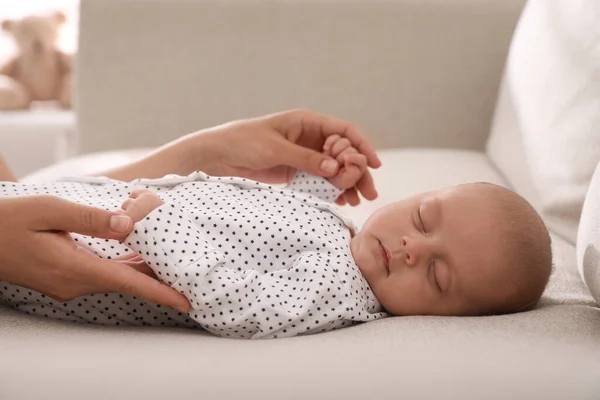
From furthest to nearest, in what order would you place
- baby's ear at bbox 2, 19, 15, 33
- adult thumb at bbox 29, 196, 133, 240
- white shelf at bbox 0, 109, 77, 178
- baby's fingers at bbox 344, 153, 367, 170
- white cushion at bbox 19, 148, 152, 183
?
baby's ear at bbox 2, 19, 15, 33 < white shelf at bbox 0, 109, 77, 178 < white cushion at bbox 19, 148, 152, 183 < baby's fingers at bbox 344, 153, 367, 170 < adult thumb at bbox 29, 196, 133, 240

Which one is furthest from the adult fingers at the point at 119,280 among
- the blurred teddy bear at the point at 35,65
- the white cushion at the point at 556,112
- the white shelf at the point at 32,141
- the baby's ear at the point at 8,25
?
the baby's ear at the point at 8,25

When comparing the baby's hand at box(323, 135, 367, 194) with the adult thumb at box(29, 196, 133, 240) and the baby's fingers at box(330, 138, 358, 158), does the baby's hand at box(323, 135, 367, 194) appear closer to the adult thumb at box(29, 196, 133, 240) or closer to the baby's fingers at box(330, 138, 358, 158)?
the baby's fingers at box(330, 138, 358, 158)

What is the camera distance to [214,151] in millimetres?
1463

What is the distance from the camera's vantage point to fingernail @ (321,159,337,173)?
4.47 ft

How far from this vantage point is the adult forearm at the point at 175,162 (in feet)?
4.77

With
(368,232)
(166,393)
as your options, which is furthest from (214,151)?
(166,393)

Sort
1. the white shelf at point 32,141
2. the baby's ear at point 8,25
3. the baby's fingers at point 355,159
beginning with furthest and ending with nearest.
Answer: the baby's ear at point 8,25 < the white shelf at point 32,141 < the baby's fingers at point 355,159

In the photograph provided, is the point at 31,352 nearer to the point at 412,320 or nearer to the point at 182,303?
the point at 182,303

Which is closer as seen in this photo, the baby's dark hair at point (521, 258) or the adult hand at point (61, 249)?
the adult hand at point (61, 249)

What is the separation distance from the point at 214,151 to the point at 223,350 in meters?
0.65

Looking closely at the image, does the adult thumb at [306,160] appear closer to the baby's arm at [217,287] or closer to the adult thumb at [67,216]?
the baby's arm at [217,287]

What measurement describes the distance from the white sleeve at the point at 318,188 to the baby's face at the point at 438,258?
238 mm

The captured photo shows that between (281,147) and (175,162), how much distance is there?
0.70 feet

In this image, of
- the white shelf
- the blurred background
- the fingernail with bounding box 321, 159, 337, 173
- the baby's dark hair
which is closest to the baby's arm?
the baby's dark hair
